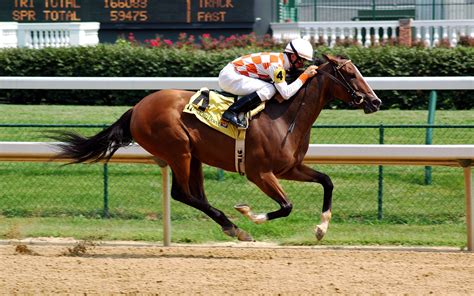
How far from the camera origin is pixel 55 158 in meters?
8.97

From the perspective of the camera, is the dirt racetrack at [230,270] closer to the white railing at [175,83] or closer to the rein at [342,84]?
the rein at [342,84]

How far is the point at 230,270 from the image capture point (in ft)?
24.7

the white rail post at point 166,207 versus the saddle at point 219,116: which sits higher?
the saddle at point 219,116

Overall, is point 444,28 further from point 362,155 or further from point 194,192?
point 194,192

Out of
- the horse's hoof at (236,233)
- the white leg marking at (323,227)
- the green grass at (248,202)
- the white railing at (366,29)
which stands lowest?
the green grass at (248,202)

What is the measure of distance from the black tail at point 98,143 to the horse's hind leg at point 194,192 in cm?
53

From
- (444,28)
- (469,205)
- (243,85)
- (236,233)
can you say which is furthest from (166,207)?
(444,28)

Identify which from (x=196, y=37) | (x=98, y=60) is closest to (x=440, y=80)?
(x=98, y=60)

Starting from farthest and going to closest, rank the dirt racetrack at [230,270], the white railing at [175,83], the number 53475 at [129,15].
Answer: the number 53475 at [129,15] < the white railing at [175,83] < the dirt racetrack at [230,270]

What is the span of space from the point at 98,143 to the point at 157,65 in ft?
22.7

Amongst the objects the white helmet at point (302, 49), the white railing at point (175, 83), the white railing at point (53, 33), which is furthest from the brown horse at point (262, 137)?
the white railing at point (53, 33)

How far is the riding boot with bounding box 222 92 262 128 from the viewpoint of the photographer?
8.09 m

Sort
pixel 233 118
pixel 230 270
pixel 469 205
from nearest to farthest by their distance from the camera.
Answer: pixel 230 270 → pixel 233 118 → pixel 469 205

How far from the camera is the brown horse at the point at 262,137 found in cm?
814
